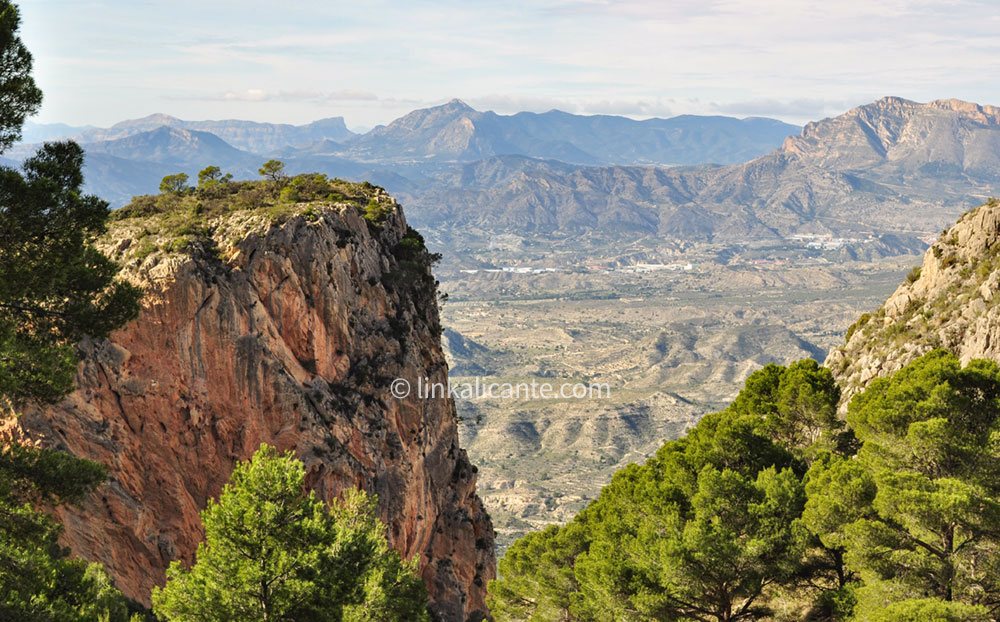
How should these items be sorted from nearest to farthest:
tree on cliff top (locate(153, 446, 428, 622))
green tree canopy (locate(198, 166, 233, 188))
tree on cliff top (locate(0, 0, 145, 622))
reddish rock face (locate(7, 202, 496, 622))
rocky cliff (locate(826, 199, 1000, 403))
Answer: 1. tree on cliff top (locate(153, 446, 428, 622))
2. tree on cliff top (locate(0, 0, 145, 622))
3. reddish rock face (locate(7, 202, 496, 622))
4. rocky cliff (locate(826, 199, 1000, 403))
5. green tree canopy (locate(198, 166, 233, 188))

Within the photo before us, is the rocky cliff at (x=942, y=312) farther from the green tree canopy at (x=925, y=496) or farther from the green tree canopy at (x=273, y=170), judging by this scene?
the green tree canopy at (x=273, y=170)

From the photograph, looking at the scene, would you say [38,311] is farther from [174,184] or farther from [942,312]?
[942,312]

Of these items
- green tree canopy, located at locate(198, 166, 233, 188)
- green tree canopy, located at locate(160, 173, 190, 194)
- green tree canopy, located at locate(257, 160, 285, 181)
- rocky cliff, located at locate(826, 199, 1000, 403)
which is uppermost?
green tree canopy, located at locate(257, 160, 285, 181)

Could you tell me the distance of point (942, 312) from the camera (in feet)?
146

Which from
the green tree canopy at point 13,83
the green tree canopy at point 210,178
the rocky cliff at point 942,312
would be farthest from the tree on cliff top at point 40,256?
the rocky cliff at point 942,312

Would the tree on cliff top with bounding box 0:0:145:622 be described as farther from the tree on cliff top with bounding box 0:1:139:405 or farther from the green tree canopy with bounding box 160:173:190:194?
the green tree canopy with bounding box 160:173:190:194

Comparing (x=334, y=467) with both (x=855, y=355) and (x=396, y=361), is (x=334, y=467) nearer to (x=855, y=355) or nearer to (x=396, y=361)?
(x=396, y=361)

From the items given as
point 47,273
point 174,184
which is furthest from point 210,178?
point 47,273

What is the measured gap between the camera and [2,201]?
18.8m

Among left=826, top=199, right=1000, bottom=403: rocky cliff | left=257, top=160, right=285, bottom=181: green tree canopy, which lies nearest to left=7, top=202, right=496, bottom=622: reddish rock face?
→ left=257, top=160, right=285, bottom=181: green tree canopy

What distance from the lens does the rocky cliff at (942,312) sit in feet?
134

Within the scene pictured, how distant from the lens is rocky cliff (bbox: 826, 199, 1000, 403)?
1606 inches

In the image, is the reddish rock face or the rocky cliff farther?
the rocky cliff

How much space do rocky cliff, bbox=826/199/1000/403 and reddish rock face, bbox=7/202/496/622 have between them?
2776 centimetres
